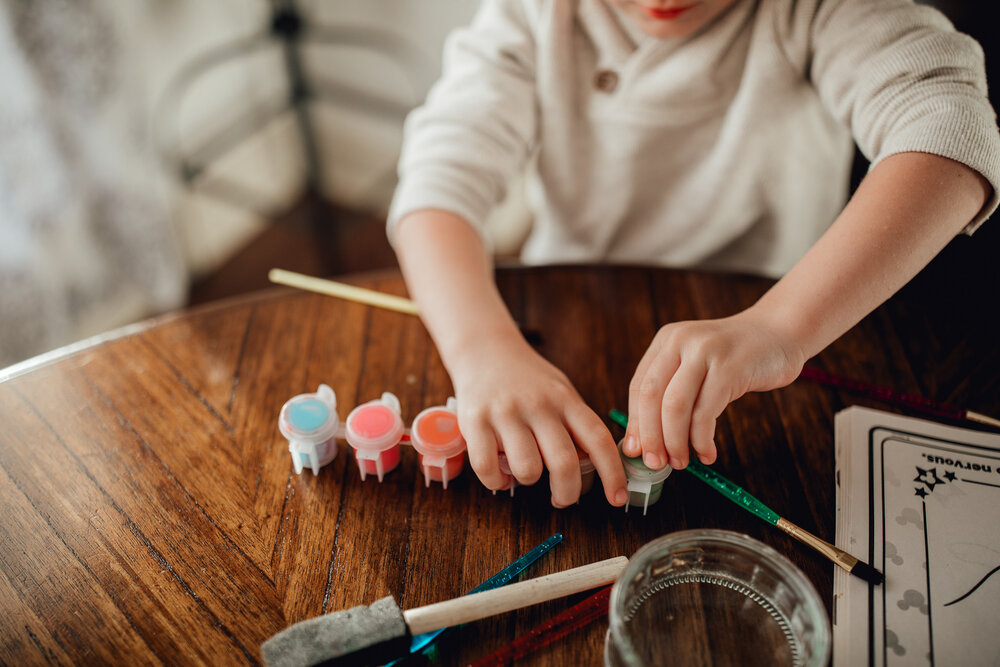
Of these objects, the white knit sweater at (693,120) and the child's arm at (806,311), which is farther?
the white knit sweater at (693,120)

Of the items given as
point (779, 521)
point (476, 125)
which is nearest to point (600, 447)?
point (779, 521)

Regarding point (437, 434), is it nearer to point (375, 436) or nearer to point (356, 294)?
point (375, 436)

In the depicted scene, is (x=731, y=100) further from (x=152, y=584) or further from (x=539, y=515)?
(x=152, y=584)

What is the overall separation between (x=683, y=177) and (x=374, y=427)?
0.51 m

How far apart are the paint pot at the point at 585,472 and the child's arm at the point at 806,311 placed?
28 mm

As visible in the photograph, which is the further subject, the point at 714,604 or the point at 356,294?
the point at 356,294

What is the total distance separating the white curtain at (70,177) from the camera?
3.62 ft

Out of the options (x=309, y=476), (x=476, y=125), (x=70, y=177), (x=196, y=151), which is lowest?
(x=196, y=151)

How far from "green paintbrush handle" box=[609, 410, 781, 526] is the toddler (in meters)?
0.02

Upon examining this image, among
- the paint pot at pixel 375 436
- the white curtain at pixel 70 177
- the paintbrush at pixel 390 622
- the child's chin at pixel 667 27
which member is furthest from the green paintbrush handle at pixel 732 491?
the white curtain at pixel 70 177

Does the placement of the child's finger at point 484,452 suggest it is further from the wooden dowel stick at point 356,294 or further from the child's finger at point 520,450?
the wooden dowel stick at point 356,294

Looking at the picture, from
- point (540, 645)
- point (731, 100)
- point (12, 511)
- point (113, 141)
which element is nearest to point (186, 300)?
point (113, 141)

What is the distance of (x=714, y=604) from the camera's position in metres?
0.43

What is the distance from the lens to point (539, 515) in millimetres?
488
